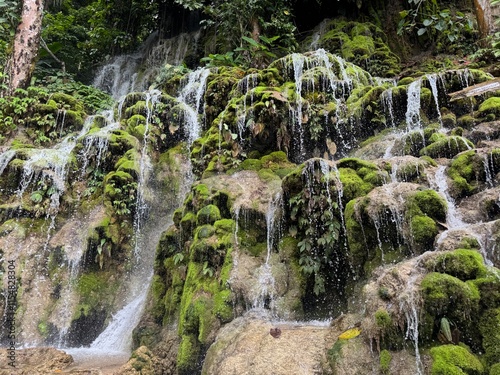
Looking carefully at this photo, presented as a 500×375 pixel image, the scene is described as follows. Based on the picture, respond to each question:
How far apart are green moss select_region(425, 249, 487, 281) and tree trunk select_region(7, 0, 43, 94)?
13545mm

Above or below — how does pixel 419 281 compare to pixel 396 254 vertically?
below

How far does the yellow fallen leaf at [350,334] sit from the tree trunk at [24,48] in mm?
13052

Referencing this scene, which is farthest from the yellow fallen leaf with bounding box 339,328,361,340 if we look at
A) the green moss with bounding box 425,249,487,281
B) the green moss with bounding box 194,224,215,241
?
the green moss with bounding box 194,224,215,241

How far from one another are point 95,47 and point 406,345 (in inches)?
802

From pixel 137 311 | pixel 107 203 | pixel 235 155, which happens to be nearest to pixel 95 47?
pixel 107 203

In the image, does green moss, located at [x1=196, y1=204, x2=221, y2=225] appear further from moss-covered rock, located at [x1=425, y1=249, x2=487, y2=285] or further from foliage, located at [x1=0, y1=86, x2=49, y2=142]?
foliage, located at [x1=0, y1=86, x2=49, y2=142]

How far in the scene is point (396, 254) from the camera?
5371mm

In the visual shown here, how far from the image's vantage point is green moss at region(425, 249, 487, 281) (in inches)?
156

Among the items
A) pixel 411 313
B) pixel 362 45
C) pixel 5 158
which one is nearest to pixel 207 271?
pixel 411 313

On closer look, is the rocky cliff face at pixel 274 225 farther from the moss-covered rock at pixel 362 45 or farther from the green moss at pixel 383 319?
the moss-covered rock at pixel 362 45

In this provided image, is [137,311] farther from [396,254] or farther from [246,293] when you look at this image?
[396,254]

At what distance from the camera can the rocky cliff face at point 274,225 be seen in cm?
405

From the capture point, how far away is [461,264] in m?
3.99

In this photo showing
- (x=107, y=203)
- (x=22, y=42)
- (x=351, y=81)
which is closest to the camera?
(x=107, y=203)
